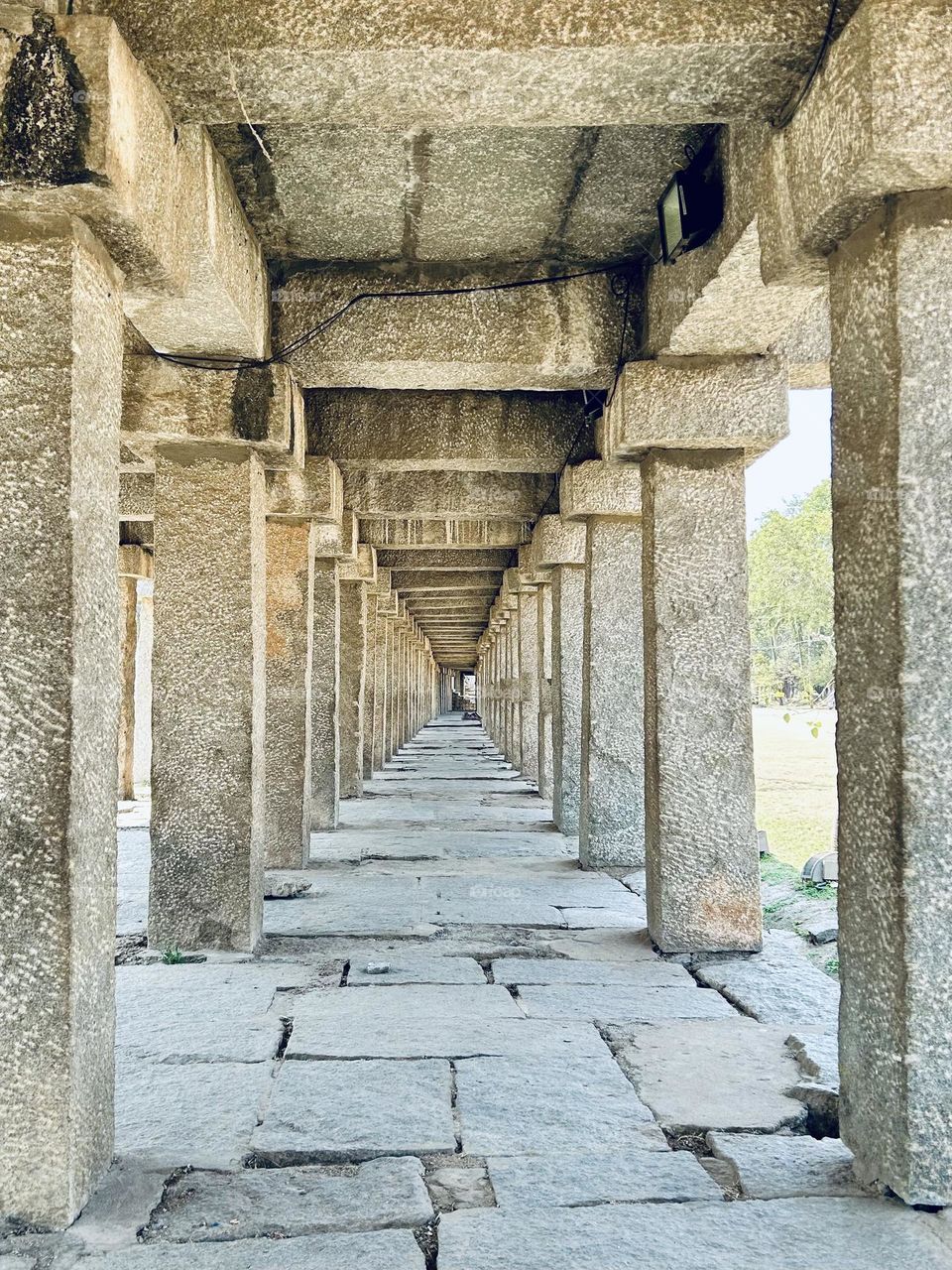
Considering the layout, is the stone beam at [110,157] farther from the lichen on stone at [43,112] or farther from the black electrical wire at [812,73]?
the black electrical wire at [812,73]

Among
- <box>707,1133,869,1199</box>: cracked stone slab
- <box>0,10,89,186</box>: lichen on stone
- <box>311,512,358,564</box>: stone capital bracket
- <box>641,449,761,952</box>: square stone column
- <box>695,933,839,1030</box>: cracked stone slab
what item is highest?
<box>0,10,89,186</box>: lichen on stone

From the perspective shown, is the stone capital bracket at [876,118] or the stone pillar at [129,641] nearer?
the stone capital bracket at [876,118]

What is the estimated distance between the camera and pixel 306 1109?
3.37 metres

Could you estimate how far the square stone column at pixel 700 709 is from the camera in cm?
542

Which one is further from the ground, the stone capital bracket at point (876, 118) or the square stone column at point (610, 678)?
the stone capital bracket at point (876, 118)

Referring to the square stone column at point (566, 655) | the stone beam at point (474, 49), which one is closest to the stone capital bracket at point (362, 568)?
the square stone column at point (566, 655)

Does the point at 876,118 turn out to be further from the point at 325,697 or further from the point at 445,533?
the point at 445,533

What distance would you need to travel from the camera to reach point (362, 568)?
12195mm

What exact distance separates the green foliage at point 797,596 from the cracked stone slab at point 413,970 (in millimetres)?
27838

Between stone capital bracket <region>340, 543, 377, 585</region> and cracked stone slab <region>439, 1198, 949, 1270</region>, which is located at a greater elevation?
stone capital bracket <region>340, 543, 377, 585</region>

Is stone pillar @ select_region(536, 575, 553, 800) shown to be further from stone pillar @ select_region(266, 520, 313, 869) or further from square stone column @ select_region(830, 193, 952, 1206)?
square stone column @ select_region(830, 193, 952, 1206)

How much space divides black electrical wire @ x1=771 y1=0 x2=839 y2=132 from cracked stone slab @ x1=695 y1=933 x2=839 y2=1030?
3477mm

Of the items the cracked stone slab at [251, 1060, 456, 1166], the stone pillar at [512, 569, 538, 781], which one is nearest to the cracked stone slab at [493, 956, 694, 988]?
the cracked stone slab at [251, 1060, 456, 1166]

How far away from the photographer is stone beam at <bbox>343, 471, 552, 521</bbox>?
9.54 metres
